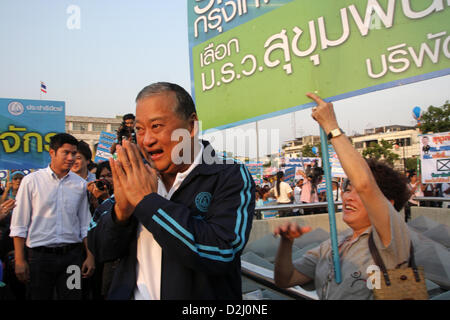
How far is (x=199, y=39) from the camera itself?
2506mm

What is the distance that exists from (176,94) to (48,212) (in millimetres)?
2474

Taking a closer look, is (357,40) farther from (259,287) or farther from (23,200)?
(23,200)

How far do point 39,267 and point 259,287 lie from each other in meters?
2.07

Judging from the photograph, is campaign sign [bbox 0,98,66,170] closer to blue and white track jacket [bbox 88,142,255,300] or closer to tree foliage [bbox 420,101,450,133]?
blue and white track jacket [bbox 88,142,255,300]

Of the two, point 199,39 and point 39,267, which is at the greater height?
point 199,39

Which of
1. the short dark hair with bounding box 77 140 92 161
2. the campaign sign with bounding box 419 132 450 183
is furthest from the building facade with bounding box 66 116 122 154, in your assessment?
the short dark hair with bounding box 77 140 92 161

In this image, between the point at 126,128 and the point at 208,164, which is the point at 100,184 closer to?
the point at 126,128

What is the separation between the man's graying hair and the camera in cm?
139

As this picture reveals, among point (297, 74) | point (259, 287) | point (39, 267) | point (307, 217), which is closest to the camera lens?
point (297, 74)

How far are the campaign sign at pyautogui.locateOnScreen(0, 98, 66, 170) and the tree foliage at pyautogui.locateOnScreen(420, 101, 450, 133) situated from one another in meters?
19.5

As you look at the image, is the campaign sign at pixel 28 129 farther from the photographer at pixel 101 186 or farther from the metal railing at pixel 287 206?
the metal railing at pixel 287 206

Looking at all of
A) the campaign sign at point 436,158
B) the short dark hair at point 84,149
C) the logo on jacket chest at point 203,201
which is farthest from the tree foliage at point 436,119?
the logo on jacket chest at point 203,201
